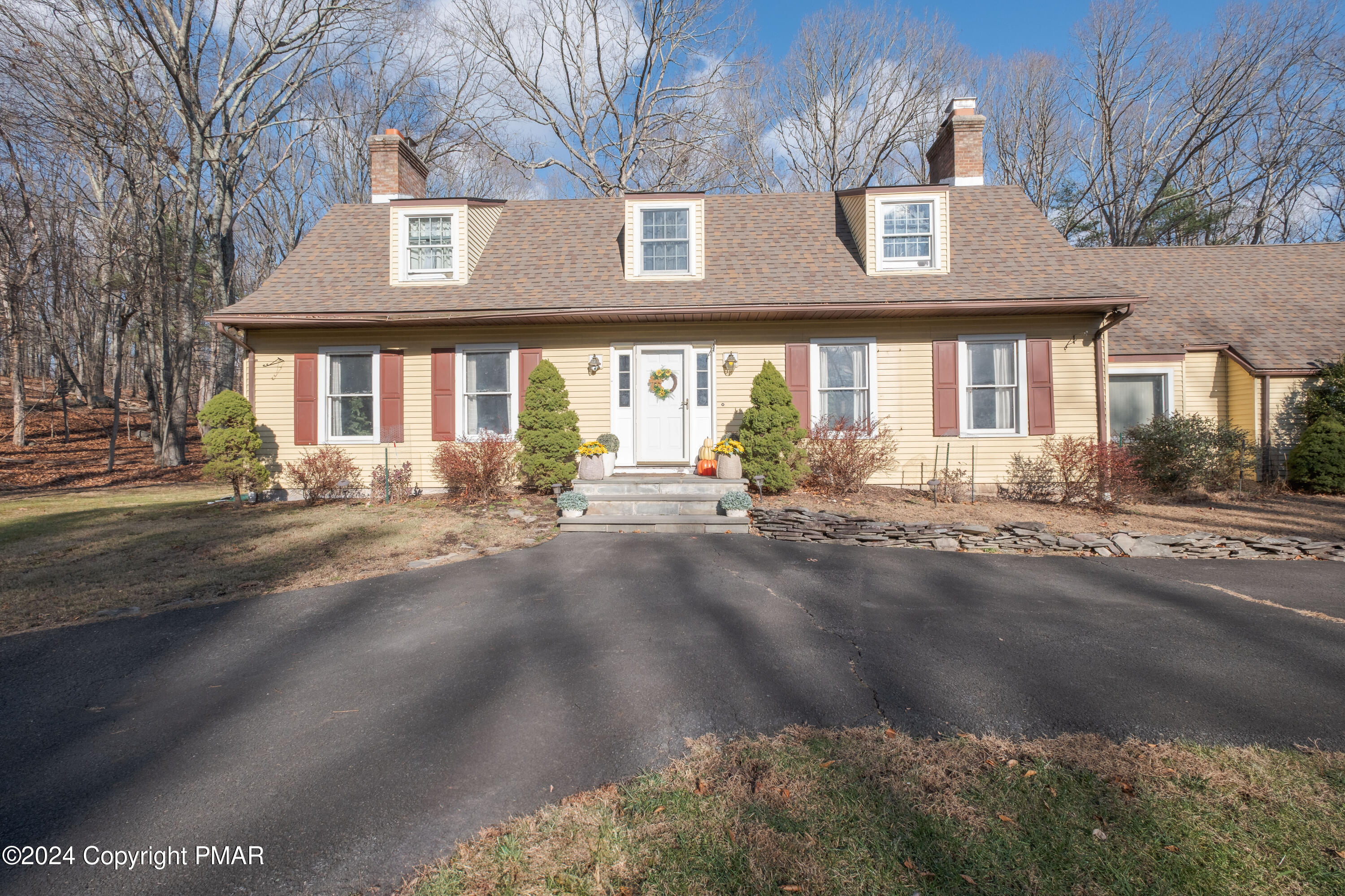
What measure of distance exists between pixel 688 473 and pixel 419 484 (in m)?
4.67

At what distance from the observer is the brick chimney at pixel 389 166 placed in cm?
1205

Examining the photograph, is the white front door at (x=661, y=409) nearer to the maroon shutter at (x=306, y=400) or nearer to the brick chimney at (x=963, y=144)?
the maroon shutter at (x=306, y=400)

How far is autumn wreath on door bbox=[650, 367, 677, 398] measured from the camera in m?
10.4

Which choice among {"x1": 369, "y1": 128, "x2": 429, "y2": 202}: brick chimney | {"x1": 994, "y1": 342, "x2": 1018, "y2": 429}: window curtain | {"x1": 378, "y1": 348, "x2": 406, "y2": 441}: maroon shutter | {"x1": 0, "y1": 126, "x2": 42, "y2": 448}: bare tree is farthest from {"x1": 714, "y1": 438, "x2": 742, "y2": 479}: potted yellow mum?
{"x1": 0, "y1": 126, "x2": 42, "y2": 448}: bare tree

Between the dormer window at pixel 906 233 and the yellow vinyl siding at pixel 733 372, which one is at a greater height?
the dormer window at pixel 906 233

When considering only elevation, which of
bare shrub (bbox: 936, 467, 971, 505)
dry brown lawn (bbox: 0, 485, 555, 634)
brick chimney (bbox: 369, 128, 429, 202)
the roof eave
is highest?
brick chimney (bbox: 369, 128, 429, 202)

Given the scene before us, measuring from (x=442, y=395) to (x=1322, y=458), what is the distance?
14.7 m

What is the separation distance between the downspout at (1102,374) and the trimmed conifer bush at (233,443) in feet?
44.0

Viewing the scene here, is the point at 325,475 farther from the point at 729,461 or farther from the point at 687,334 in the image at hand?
the point at 729,461

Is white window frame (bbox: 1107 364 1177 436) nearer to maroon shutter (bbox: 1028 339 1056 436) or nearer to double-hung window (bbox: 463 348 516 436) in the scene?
maroon shutter (bbox: 1028 339 1056 436)

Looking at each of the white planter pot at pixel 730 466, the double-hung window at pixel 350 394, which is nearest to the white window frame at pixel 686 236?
the white planter pot at pixel 730 466

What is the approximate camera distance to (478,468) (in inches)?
376

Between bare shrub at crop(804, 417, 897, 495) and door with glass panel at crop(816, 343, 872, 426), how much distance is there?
0.82 ft

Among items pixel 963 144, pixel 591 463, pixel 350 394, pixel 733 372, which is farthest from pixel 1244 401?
pixel 350 394
